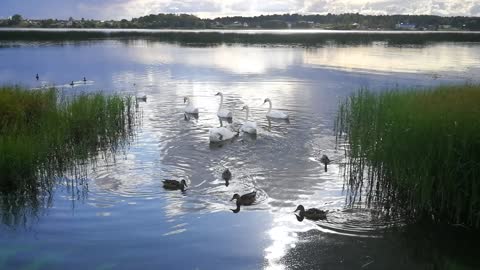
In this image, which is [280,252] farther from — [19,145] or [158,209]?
[19,145]

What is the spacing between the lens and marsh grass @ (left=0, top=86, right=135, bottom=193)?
11594 millimetres

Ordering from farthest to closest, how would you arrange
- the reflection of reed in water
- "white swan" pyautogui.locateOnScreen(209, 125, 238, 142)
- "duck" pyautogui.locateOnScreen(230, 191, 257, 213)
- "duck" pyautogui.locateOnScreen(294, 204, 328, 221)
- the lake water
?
"white swan" pyautogui.locateOnScreen(209, 125, 238, 142), the reflection of reed in water, "duck" pyautogui.locateOnScreen(230, 191, 257, 213), "duck" pyautogui.locateOnScreen(294, 204, 328, 221), the lake water

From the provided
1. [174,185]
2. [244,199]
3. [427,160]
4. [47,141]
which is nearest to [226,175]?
[174,185]

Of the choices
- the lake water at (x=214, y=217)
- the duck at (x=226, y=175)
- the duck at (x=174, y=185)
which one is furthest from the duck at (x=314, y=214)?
the duck at (x=174, y=185)

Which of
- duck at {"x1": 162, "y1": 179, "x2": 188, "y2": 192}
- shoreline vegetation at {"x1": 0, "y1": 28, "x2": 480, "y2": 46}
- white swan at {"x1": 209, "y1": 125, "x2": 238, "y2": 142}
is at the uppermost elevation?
shoreline vegetation at {"x1": 0, "y1": 28, "x2": 480, "y2": 46}

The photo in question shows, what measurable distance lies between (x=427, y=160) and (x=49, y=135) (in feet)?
30.3

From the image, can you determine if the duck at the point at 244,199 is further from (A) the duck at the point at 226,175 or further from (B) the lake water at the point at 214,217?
(A) the duck at the point at 226,175

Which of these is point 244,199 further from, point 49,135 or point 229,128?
point 229,128

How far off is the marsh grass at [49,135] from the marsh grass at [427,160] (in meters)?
7.34

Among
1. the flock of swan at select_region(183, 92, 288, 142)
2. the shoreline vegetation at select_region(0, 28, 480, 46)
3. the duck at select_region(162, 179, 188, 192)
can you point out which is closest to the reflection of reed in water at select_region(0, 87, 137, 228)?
the duck at select_region(162, 179, 188, 192)

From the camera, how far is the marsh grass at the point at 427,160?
31.0 ft

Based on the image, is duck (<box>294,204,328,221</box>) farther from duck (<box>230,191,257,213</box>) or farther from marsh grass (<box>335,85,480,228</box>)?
marsh grass (<box>335,85,480,228</box>)

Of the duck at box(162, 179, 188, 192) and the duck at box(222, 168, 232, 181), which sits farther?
the duck at box(222, 168, 232, 181)

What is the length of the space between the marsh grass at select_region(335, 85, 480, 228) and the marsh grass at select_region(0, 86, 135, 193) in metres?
7.34
